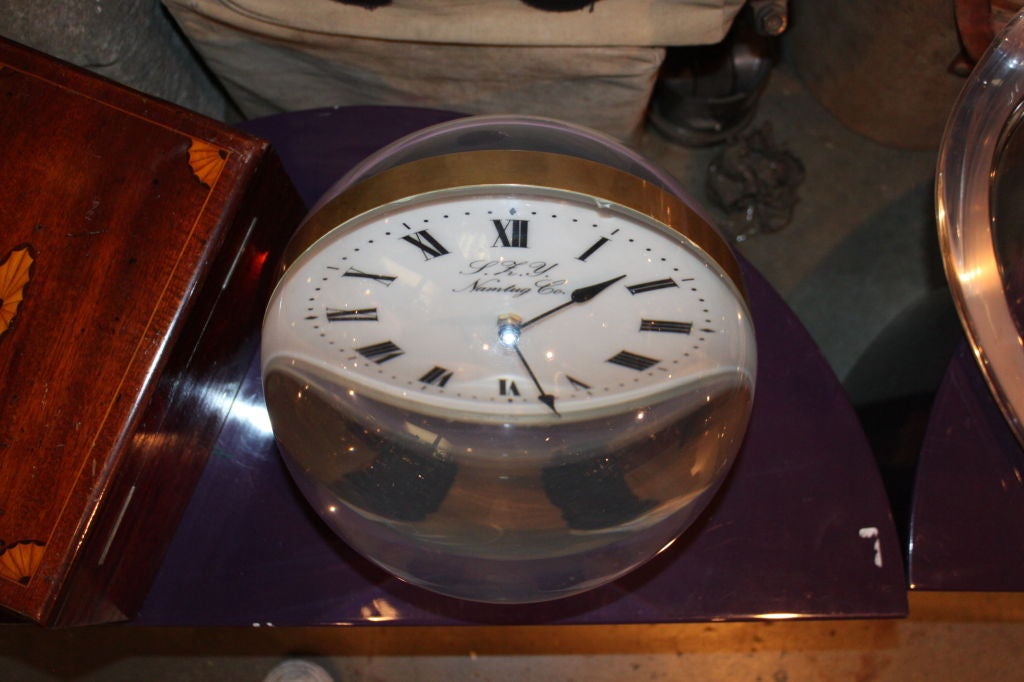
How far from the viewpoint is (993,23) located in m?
1.24

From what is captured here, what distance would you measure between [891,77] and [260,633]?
51.6 inches

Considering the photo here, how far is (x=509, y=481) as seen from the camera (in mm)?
796

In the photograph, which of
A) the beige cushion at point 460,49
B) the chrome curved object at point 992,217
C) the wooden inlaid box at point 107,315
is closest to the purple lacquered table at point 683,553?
the wooden inlaid box at point 107,315

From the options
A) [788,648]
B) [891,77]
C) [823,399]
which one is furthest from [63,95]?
[891,77]

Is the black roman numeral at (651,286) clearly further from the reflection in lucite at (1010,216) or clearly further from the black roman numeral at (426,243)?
the reflection in lucite at (1010,216)

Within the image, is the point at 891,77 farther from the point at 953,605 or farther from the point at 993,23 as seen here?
the point at 953,605

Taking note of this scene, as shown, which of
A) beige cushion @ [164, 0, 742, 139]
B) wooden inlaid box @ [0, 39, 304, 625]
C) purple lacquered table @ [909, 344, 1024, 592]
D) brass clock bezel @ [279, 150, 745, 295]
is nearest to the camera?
brass clock bezel @ [279, 150, 745, 295]

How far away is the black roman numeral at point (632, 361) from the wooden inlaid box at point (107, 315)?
40 cm

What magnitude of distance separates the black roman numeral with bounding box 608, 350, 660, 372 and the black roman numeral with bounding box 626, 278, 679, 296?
2.1 inches

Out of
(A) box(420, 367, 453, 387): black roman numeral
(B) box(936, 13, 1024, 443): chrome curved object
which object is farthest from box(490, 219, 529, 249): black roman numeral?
(B) box(936, 13, 1024, 443): chrome curved object

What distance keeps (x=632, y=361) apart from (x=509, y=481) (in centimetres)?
15

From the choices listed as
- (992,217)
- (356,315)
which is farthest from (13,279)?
(992,217)

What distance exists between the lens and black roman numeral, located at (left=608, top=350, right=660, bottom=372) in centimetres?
80

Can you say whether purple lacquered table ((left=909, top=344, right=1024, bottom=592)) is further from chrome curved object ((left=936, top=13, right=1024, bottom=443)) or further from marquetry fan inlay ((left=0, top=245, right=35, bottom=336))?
marquetry fan inlay ((left=0, top=245, right=35, bottom=336))
